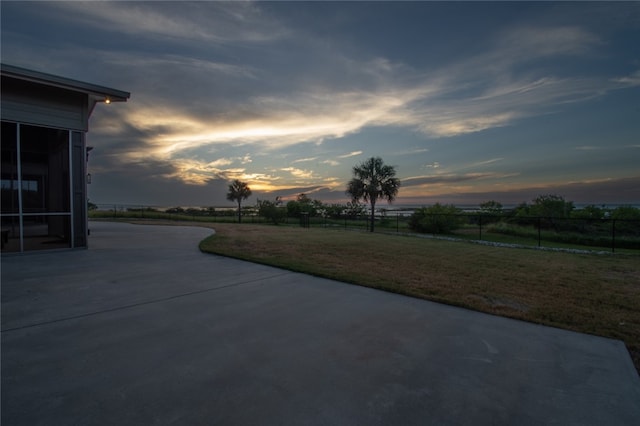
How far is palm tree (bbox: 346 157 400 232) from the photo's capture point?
20.2 meters

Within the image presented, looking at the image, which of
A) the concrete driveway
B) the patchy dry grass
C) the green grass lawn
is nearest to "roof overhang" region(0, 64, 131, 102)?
the patchy dry grass

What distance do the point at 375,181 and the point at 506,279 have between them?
51.9ft

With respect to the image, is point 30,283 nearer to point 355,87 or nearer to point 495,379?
point 495,379

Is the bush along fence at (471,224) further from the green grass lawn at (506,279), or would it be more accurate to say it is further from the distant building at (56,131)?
the distant building at (56,131)

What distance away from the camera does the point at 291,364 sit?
2.13m

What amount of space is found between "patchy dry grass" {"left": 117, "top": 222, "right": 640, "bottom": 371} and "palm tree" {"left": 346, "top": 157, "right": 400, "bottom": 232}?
12.6 metres

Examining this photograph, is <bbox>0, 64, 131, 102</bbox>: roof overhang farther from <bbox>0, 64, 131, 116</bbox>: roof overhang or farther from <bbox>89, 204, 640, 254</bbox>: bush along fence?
<bbox>89, 204, 640, 254</bbox>: bush along fence

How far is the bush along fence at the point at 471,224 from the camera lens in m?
13.7

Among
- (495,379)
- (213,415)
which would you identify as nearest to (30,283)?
(213,415)

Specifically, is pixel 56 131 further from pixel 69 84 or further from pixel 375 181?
pixel 375 181

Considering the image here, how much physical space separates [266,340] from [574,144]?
16.4 m

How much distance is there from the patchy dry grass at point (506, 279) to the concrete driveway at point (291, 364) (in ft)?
1.46

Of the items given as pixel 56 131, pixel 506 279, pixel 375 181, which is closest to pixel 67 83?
pixel 56 131

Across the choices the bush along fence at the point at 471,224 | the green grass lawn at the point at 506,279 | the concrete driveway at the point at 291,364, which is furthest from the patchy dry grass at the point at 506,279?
the bush along fence at the point at 471,224
